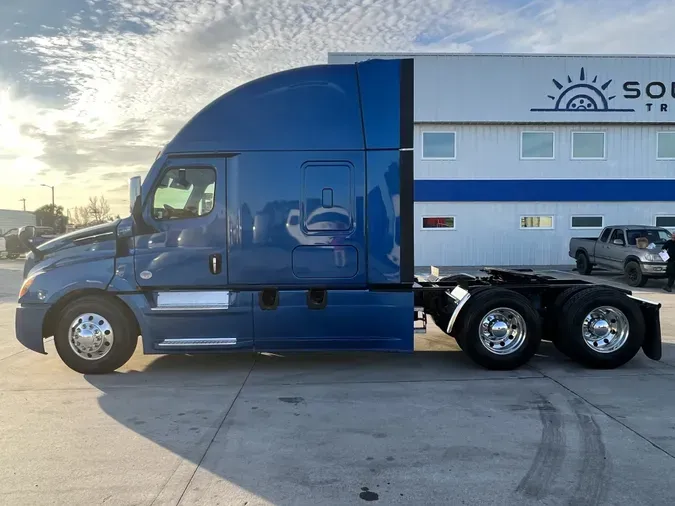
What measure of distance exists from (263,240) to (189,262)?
3.04ft

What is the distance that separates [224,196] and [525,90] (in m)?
16.8

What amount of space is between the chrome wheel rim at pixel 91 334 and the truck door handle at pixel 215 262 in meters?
1.44

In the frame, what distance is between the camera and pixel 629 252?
15398mm

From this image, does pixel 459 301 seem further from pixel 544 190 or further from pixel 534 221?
pixel 544 190

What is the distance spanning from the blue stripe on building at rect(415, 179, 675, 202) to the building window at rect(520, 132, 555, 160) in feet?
3.12

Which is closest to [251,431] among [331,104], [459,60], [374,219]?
[374,219]

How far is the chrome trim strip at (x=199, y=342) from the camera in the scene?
6.11 meters

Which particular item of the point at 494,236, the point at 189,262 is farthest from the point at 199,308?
the point at 494,236

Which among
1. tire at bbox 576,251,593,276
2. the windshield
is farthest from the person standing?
tire at bbox 576,251,593,276

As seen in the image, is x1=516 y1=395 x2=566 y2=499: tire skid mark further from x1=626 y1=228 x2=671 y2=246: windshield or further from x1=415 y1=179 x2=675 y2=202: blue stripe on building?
x1=415 y1=179 x2=675 y2=202: blue stripe on building

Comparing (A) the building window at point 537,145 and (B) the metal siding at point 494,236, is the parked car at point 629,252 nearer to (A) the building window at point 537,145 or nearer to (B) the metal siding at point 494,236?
(B) the metal siding at point 494,236

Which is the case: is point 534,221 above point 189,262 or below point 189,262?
above

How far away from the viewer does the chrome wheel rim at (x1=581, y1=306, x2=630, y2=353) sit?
646 cm

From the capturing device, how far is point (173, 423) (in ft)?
15.7
